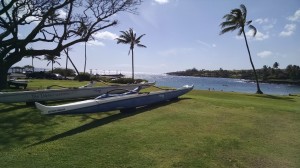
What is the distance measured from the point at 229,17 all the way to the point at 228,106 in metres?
18.9

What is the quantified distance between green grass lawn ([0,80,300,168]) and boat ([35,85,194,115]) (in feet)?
1.19

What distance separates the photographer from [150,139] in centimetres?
711

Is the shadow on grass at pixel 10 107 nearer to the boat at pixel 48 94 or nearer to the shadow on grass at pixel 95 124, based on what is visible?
the boat at pixel 48 94

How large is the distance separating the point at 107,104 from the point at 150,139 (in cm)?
365

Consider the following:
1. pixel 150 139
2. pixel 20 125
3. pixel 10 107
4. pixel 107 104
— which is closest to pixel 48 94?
pixel 10 107

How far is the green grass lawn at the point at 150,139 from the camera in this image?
5703mm

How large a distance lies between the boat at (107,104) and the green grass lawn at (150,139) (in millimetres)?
363

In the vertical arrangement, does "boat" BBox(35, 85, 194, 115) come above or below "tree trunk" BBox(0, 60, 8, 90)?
below

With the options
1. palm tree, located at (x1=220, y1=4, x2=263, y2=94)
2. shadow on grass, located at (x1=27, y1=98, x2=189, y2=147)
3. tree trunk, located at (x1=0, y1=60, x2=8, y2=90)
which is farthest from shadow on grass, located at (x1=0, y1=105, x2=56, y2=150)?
palm tree, located at (x1=220, y1=4, x2=263, y2=94)

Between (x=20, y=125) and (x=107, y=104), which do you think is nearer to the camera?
(x=20, y=125)

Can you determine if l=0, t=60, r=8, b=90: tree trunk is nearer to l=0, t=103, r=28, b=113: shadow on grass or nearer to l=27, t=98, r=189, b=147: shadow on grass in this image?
l=0, t=103, r=28, b=113: shadow on grass

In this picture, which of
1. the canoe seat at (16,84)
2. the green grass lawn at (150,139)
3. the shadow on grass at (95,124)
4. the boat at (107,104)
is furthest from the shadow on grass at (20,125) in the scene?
the canoe seat at (16,84)

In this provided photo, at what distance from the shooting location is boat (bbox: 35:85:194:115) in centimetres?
859

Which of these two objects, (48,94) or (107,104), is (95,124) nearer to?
(107,104)
